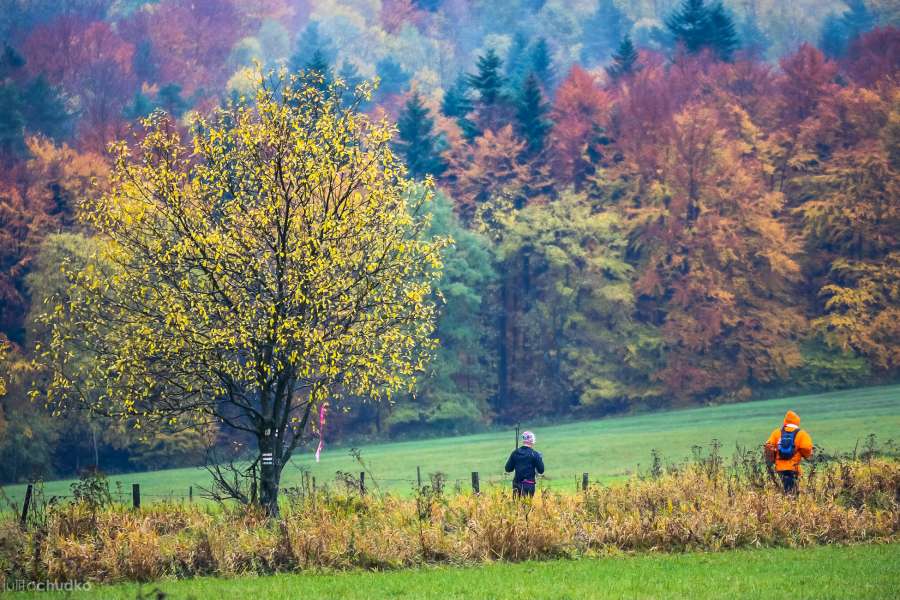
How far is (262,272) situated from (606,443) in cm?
2913

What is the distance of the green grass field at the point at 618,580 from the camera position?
15461 mm

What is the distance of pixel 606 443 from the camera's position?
5059cm

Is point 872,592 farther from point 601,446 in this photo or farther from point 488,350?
point 488,350

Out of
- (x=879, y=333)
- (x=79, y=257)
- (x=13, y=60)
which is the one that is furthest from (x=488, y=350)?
(x=13, y=60)

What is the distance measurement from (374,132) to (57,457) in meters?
36.9

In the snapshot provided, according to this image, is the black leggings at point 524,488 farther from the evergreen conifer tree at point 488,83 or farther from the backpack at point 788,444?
the evergreen conifer tree at point 488,83

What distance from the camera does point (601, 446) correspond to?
162 feet

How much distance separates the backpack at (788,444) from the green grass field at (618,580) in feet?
10.5

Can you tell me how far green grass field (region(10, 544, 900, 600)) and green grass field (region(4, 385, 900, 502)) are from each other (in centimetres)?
1479

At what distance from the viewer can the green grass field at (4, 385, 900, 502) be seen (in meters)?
41.2

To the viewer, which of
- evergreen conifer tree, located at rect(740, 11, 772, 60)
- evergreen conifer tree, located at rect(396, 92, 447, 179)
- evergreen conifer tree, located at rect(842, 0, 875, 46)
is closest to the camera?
evergreen conifer tree, located at rect(396, 92, 447, 179)

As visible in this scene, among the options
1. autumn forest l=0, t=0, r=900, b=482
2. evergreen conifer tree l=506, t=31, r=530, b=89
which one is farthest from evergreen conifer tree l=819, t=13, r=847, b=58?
evergreen conifer tree l=506, t=31, r=530, b=89

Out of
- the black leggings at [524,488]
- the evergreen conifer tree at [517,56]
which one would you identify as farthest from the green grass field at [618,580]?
the evergreen conifer tree at [517,56]

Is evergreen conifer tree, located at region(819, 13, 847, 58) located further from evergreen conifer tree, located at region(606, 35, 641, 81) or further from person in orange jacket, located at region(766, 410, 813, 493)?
person in orange jacket, located at region(766, 410, 813, 493)
